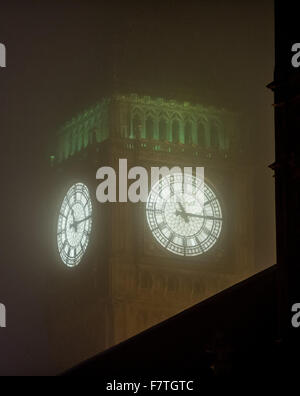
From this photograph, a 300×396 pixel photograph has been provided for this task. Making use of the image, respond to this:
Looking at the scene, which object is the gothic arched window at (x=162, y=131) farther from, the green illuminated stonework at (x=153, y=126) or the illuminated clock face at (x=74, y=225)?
the illuminated clock face at (x=74, y=225)

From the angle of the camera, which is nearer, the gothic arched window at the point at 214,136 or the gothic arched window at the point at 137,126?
the gothic arched window at the point at 137,126

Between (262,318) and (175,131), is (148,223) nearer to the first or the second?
(175,131)

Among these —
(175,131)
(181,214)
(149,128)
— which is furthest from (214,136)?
(181,214)

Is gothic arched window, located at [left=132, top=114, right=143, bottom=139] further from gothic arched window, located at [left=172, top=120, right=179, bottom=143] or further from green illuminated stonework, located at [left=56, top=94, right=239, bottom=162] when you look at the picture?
gothic arched window, located at [left=172, top=120, right=179, bottom=143]

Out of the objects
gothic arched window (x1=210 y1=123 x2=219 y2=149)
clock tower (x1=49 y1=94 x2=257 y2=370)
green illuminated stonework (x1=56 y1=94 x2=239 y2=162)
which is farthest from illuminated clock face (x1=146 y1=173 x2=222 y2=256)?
gothic arched window (x1=210 y1=123 x2=219 y2=149)

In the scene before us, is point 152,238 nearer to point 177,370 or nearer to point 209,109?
point 209,109

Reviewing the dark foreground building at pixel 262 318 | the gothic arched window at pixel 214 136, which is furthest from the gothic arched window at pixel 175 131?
the dark foreground building at pixel 262 318
